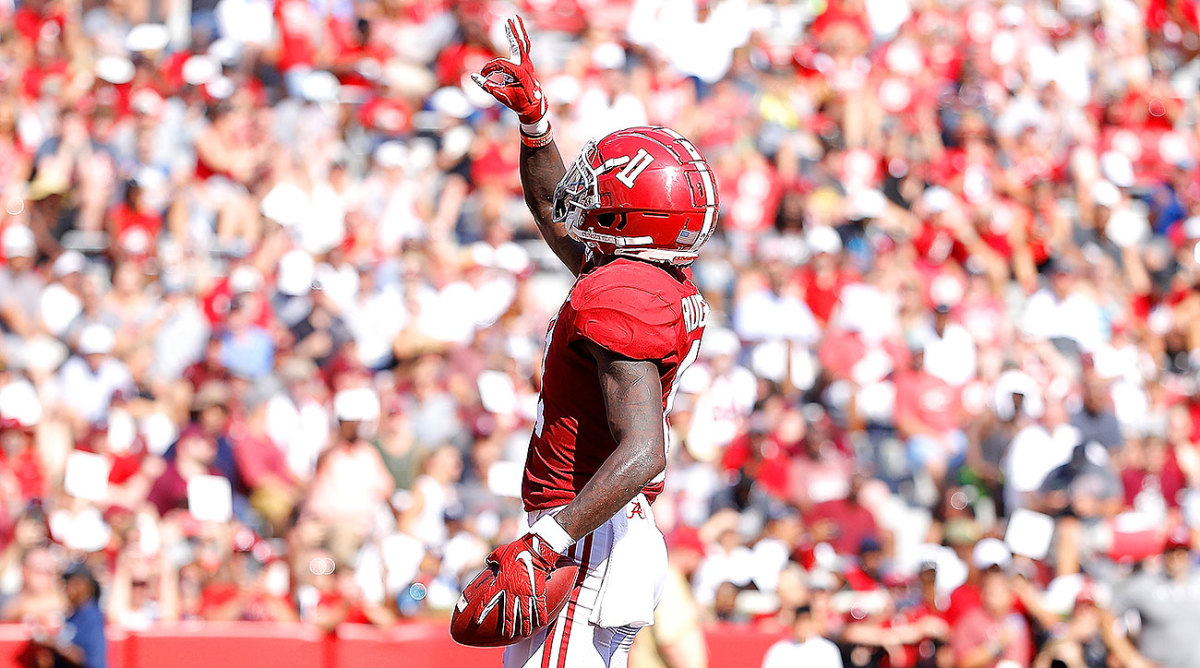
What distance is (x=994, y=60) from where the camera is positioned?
13812 millimetres

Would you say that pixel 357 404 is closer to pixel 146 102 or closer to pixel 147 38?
pixel 146 102

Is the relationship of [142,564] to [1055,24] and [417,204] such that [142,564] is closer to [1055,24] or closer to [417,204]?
[417,204]

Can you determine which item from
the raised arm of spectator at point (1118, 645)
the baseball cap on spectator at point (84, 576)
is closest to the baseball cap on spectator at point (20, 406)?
the baseball cap on spectator at point (84, 576)

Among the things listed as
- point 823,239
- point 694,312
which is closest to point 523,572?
point 694,312

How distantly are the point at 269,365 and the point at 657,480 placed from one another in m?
6.44

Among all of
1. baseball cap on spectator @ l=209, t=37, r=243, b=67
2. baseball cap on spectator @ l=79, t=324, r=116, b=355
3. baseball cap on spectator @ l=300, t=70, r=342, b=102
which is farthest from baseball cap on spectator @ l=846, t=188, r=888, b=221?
baseball cap on spectator @ l=79, t=324, r=116, b=355

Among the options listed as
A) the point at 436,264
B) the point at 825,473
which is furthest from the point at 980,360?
the point at 436,264

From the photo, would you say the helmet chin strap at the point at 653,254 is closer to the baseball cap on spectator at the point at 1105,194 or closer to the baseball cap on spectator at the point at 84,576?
the baseball cap on spectator at the point at 84,576

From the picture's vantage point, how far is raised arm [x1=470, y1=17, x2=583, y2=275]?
427 centimetres

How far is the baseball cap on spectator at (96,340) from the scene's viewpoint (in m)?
9.79

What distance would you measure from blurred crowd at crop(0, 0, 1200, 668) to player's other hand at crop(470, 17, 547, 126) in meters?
3.79

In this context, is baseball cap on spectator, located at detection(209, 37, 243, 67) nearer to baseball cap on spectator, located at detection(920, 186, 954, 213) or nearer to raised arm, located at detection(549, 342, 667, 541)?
baseball cap on spectator, located at detection(920, 186, 954, 213)

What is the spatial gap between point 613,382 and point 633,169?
56 centimetres

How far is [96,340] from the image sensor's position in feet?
32.4
